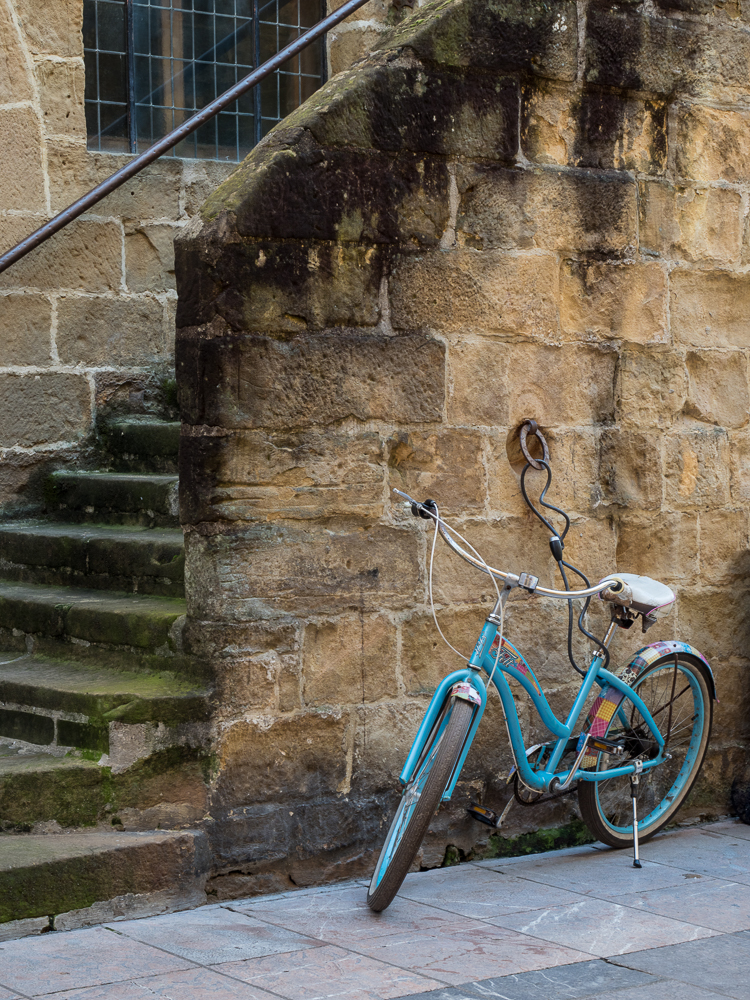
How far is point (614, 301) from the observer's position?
5.09 metres

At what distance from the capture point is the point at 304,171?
14.4 ft

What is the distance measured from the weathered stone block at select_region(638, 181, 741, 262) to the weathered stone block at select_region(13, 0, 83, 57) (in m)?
2.92

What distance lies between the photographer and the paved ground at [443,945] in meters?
3.49

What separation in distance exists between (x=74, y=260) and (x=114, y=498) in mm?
A: 1290

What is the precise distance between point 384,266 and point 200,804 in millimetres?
1883

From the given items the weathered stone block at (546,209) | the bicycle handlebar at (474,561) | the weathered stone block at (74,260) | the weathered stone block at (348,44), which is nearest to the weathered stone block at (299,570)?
the bicycle handlebar at (474,561)

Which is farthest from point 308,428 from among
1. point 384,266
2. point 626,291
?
point 626,291

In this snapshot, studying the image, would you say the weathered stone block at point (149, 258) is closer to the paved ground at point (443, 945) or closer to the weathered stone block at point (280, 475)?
the weathered stone block at point (280, 475)

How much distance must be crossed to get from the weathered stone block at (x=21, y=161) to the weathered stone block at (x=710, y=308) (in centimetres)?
297

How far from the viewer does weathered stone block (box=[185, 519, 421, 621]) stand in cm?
438

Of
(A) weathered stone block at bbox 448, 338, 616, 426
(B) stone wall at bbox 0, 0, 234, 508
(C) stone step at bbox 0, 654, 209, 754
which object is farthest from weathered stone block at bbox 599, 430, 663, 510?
(B) stone wall at bbox 0, 0, 234, 508

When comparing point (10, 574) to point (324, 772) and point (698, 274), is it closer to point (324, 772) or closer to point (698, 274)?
point (324, 772)

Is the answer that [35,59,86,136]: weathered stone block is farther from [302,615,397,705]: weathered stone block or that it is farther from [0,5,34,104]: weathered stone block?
[302,615,397,705]: weathered stone block

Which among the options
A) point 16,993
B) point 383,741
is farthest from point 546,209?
point 16,993
